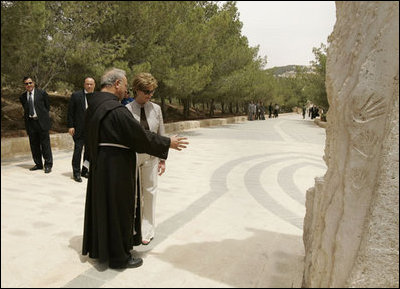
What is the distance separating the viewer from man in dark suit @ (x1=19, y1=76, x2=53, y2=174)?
581cm

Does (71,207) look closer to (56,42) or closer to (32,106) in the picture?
(32,106)

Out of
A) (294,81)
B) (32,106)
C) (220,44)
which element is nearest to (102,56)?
(32,106)

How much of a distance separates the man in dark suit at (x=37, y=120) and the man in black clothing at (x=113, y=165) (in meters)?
3.63

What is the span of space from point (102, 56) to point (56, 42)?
80.1 inches

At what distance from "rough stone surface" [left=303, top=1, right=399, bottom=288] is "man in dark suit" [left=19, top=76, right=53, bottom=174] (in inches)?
207

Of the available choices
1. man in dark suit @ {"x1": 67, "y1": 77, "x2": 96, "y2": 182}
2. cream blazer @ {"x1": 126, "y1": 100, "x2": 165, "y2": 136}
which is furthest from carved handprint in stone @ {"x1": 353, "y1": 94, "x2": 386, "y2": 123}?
man in dark suit @ {"x1": 67, "y1": 77, "x2": 96, "y2": 182}

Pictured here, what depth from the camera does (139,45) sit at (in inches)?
440

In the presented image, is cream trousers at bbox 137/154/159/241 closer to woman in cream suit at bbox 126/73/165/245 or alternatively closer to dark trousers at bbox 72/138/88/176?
woman in cream suit at bbox 126/73/165/245

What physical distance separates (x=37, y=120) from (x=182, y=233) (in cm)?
386

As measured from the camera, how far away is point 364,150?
6.18 ft

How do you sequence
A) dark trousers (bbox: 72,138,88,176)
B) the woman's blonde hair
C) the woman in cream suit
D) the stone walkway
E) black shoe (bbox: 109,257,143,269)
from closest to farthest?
the stone walkway < black shoe (bbox: 109,257,143,269) < the woman's blonde hair < the woman in cream suit < dark trousers (bbox: 72,138,88,176)

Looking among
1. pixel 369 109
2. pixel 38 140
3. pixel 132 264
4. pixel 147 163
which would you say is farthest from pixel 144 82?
pixel 38 140

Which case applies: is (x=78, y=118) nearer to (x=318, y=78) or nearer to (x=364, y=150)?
(x=364, y=150)

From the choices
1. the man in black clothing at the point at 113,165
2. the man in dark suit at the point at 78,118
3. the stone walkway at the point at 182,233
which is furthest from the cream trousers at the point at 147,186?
the man in dark suit at the point at 78,118
